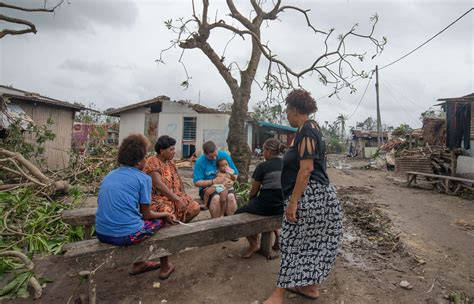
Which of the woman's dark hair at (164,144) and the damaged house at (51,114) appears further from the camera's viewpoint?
the damaged house at (51,114)

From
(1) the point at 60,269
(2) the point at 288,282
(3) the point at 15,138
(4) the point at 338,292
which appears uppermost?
(3) the point at 15,138

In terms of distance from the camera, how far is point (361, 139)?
34094 millimetres

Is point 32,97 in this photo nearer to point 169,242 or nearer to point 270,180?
point 169,242

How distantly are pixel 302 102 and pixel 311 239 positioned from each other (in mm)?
1246

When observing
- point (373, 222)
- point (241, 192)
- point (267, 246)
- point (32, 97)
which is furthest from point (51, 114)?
point (373, 222)

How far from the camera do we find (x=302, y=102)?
2703 mm

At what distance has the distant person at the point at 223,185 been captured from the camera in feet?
12.8

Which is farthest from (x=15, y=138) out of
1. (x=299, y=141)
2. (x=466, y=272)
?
(x=466, y=272)

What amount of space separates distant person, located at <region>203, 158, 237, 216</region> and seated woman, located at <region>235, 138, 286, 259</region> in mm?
487

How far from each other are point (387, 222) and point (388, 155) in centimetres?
1538

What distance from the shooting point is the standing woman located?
101 inches

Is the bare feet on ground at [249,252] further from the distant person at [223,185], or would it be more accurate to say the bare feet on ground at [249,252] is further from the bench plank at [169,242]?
the distant person at [223,185]

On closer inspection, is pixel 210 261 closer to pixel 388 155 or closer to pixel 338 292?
pixel 338 292

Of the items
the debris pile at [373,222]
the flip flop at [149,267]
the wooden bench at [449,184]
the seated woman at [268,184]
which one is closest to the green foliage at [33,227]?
the flip flop at [149,267]
